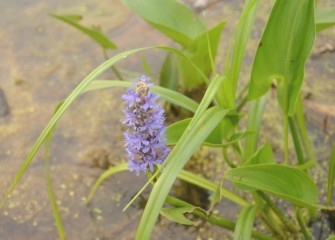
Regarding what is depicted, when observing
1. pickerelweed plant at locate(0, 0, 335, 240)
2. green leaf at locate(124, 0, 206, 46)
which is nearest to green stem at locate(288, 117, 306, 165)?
pickerelweed plant at locate(0, 0, 335, 240)

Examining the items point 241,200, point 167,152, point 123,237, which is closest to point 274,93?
point 241,200

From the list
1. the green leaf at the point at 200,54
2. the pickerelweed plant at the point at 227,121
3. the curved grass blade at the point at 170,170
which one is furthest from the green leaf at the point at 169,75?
the curved grass blade at the point at 170,170

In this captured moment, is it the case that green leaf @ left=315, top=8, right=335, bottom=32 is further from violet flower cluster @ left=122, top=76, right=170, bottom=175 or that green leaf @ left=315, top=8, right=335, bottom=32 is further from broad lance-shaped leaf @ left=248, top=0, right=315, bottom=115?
violet flower cluster @ left=122, top=76, right=170, bottom=175

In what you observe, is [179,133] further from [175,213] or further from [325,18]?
[325,18]

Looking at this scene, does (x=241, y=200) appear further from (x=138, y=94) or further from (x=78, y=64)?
(x=78, y=64)

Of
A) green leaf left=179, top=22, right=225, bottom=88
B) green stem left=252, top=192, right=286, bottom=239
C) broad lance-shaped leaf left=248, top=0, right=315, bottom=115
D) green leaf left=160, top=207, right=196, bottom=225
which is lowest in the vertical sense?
green stem left=252, top=192, right=286, bottom=239

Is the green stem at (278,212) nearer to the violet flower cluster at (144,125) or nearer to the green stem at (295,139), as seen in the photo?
the green stem at (295,139)

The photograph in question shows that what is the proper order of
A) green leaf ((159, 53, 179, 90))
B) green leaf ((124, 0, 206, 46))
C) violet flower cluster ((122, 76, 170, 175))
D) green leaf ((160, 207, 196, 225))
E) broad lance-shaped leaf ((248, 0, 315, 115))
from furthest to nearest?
green leaf ((159, 53, 179, 90)), green leaf ((124, 0, 206, 46)), broad lance-shaped leaf ((248, 0, 315, 115)), green leaf ((160, 207, 196, 225)), violet flower cluster ((122, 76, 170, 175))
